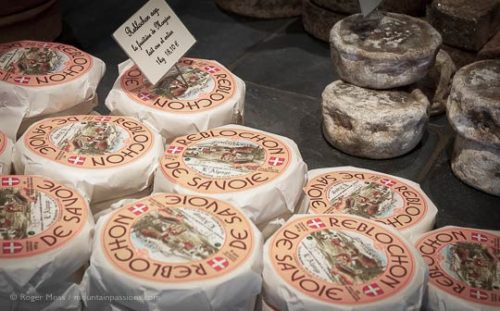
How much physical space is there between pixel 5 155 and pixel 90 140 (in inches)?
9.1

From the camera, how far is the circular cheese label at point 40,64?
6.93 feet

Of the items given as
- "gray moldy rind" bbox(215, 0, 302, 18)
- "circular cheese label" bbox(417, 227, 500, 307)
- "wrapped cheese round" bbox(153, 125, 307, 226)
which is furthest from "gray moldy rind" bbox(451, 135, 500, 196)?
"gray moldy rind" bbox(215, 0, 302, 18)

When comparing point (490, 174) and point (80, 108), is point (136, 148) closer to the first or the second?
point (80, 108)

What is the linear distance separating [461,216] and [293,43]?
1.49m

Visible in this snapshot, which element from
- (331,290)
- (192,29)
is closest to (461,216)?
(331,290)

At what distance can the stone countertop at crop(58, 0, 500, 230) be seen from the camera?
8.13 ft

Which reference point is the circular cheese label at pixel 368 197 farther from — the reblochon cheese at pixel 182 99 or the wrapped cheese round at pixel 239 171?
the reblochon cheese at pixel 182 99

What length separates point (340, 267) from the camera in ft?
5.08

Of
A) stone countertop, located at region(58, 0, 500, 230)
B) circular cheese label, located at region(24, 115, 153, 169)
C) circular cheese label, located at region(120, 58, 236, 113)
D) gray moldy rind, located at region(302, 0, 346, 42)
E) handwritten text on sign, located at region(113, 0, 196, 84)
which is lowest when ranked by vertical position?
stone countertop, located at region(58, 0, 500, 230)

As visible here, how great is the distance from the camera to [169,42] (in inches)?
86.2

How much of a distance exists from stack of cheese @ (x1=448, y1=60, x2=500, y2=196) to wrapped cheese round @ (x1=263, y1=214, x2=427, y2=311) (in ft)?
2.65

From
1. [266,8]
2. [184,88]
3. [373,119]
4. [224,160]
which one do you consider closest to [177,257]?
[224,160]

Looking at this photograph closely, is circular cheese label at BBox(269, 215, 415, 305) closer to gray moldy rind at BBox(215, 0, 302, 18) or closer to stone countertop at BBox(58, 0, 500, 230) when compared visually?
stone countertop at BBox(58, 0, 500, 230)

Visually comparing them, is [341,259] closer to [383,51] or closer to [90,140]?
[90,140]
